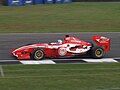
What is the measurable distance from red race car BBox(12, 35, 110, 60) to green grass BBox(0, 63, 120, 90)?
65.7 inches

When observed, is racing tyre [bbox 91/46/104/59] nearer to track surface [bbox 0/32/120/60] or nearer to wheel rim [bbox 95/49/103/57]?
wheel rim [bbox 95/49/103/57]

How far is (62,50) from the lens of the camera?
70.5 feet

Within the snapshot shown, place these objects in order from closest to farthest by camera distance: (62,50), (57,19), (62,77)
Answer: (62,77)
(62,50)
(57,19)

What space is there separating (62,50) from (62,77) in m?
4.84

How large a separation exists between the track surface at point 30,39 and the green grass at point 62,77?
10.6 feet

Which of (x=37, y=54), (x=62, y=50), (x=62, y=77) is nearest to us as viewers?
(x=62, y=77)

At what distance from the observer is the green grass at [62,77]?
49.6 ft

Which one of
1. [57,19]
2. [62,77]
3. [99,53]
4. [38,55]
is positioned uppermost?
[57,19]

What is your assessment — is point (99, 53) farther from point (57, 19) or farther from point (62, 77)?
point (57, 19)

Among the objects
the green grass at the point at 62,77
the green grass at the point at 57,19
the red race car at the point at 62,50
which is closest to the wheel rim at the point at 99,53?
the red race car at the point at 62,50

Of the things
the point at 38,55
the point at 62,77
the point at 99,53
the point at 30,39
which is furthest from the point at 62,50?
the point at 30,39

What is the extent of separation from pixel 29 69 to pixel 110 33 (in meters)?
14.5

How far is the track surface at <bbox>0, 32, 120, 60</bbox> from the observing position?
2342 centimetres

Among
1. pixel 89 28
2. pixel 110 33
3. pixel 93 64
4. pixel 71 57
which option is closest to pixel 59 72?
pixel 93 64
